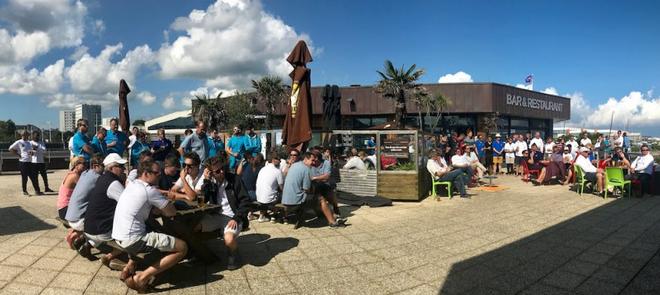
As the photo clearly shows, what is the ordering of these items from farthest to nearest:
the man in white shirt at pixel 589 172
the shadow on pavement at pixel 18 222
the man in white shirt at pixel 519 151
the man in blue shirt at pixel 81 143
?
the man in white shirt at pixel 519 151 < the man in white shirt at pixel 589 172 < the man in blue shirt at pixel 81 143 < the shadow on pavement at pixel 18 222

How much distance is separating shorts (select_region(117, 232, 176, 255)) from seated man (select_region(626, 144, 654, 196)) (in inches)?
375

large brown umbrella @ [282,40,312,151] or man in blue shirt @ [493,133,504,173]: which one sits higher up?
large brown umbrella @ [282,40,312,151]

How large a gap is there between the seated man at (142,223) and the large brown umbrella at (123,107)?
793 centimetres

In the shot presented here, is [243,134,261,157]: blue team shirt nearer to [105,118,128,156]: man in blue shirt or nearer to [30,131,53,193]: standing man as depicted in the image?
[105,118,128,156]: man in blue shirt

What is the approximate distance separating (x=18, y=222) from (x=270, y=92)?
88.0 ft

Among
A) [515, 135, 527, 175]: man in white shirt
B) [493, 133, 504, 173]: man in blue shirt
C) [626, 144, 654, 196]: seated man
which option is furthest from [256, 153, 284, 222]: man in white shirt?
[515, 135, 527, 175]: man in white shirt

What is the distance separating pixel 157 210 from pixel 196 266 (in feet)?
2.96

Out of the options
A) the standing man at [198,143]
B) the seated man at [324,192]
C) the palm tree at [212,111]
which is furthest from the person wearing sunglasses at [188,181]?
the palm tree at [212,111]

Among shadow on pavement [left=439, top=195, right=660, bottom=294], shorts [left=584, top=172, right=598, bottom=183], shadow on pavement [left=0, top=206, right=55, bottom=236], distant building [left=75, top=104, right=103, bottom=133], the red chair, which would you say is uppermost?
distant building [left=75, top=104, right=103, bottom=133]

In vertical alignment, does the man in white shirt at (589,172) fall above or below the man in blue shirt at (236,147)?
below

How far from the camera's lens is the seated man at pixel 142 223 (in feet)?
11.6

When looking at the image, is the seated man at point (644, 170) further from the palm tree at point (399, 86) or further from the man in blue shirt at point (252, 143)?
the palm tree at point (399, 86)

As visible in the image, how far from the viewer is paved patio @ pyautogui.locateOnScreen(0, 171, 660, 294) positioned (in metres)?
3.72

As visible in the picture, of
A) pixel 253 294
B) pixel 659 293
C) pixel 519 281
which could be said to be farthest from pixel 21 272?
pixel 659 293
